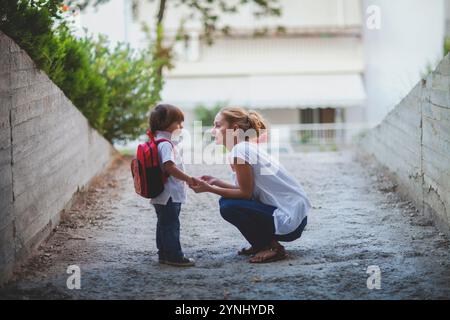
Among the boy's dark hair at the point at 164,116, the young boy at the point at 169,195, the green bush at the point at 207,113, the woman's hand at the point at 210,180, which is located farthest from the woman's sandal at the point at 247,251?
the green bush at the point at 207,113

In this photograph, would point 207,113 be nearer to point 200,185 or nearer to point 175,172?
point 200,185

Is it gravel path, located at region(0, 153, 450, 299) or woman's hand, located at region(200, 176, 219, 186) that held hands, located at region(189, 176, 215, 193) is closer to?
woman's hand, located at region(200, 176, 219, 186)

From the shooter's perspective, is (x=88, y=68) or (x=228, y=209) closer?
(x=228, y=209)

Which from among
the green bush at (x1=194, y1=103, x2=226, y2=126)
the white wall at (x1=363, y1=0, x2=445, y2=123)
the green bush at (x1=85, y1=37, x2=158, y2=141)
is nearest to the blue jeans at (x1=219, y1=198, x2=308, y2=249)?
the white wall at (x1=363, y1=0, x2=445, y2=123)

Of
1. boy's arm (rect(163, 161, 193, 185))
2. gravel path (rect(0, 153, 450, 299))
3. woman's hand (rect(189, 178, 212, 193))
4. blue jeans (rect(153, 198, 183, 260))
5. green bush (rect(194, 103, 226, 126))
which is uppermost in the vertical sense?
boy's arm (rect(163, 161, 193, 185))

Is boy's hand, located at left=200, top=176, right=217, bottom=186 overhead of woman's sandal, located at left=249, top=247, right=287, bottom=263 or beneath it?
overhead

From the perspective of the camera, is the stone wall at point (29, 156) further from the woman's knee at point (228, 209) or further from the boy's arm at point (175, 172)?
the woman's knee at point (228, 209)

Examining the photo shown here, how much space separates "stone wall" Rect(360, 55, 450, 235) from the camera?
6457mm

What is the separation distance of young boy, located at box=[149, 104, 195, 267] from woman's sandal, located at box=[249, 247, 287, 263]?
1.57 ft

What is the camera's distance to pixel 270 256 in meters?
5.88

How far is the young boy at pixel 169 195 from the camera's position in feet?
18.7

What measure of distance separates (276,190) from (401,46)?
1405 centimetres

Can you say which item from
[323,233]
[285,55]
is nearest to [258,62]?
[285,55]

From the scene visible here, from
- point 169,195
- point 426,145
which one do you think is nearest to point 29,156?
point 169,195
